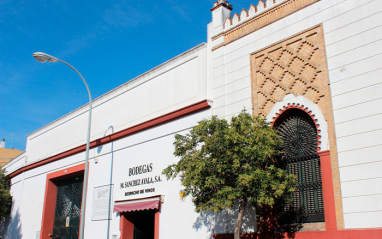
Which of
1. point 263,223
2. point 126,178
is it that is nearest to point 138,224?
point 126,178

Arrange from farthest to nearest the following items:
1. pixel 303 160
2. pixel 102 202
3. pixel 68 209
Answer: pixel 68 209 < pixel 102 202 < pixel 303 160

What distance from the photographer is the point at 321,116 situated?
12.2 m

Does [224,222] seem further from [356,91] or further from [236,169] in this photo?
[356,91]

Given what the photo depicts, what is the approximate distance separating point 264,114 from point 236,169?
326 centimetres

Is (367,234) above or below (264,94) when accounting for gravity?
below

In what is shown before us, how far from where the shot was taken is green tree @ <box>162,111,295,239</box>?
10.8 meters

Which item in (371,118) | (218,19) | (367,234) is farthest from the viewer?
(218,19)

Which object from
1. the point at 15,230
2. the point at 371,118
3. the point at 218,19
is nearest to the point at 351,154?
the point at 371,118

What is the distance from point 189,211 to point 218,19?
26.1 feet

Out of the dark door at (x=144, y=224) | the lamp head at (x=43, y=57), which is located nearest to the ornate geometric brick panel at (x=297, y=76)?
the lamp head at (x=43, y=57)

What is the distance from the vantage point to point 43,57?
16.0 meters

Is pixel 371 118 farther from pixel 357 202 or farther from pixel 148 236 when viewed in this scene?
pixel 148 236

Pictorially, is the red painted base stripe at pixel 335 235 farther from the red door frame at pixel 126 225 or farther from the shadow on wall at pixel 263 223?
the red door frame at pixel 126 225

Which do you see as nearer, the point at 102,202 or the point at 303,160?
the point at 303,160
